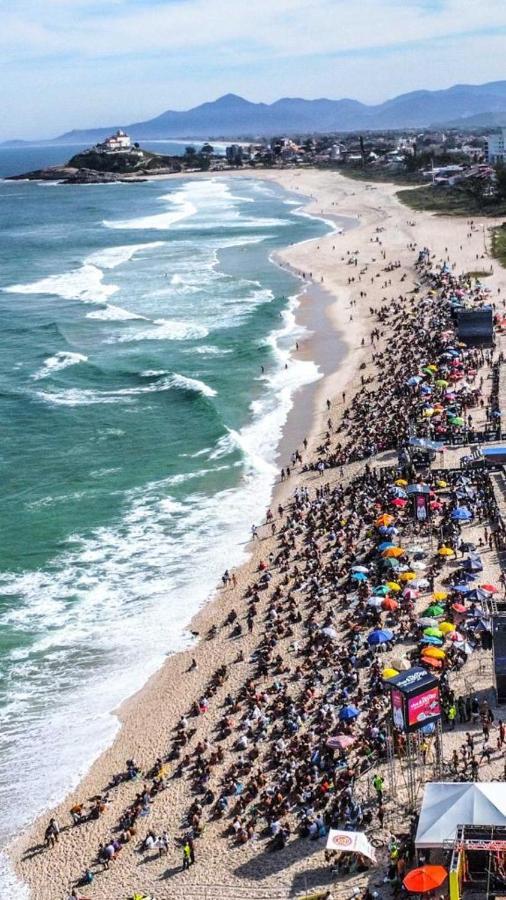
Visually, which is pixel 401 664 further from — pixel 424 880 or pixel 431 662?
pixel 424 880

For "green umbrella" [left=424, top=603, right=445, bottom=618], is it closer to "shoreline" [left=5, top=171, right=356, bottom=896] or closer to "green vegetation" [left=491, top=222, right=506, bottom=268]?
"shoreline" [left=5, top=171, right=356, bottom=896]

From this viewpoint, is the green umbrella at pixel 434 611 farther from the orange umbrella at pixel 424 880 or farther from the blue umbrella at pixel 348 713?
the orange umbrella at pixel 424 880

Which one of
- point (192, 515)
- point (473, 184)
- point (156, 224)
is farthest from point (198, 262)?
point (192, 515)

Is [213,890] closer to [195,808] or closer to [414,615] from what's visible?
[195,808]

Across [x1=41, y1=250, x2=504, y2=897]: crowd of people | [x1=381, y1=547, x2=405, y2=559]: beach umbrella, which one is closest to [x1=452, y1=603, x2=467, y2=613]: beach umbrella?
[x1=41, y1=250, x2=504, y2=897]: crowd of people

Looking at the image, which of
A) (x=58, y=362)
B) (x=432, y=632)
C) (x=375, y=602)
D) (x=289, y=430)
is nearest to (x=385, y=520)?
Answer: (x=375, y=602)

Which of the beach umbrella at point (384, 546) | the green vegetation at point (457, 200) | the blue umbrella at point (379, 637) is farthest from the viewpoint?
the green vegetation at point (457, 200)

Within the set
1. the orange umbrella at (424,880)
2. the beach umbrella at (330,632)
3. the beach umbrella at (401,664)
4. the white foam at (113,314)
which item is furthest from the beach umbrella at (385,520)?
the white foam at (113,314)
